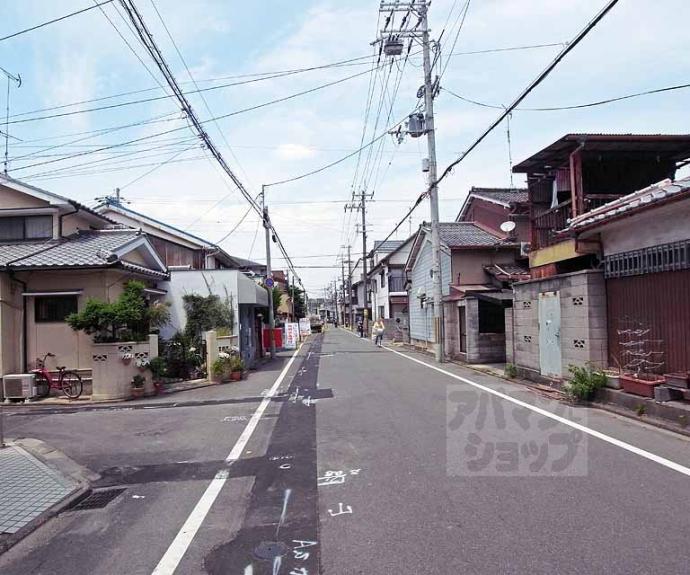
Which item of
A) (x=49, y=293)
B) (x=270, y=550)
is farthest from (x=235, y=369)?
(x=270, y=550)

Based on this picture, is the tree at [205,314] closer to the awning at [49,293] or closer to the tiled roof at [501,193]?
the awning at [49,293]

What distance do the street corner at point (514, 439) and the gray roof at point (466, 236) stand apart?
14.0 metres

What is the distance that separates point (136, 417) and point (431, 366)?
11892 millimetres

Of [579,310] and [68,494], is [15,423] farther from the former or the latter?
[579,310]

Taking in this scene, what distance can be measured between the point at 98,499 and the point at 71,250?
1088cm

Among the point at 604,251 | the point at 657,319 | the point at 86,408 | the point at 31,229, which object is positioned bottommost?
the point at 86,408

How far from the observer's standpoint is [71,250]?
15.3 metres

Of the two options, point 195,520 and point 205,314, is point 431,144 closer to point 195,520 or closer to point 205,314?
point 205,314

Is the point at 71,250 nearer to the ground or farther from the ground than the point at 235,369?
farther from the ground

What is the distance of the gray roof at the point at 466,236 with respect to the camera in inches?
982

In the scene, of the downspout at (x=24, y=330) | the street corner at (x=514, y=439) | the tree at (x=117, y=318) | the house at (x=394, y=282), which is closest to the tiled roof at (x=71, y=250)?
the downspout at (x=24, y=330)

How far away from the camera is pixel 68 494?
6207mm

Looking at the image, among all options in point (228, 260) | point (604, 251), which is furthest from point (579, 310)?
point (228, 260)

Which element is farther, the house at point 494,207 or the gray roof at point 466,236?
the house at point 494,207
